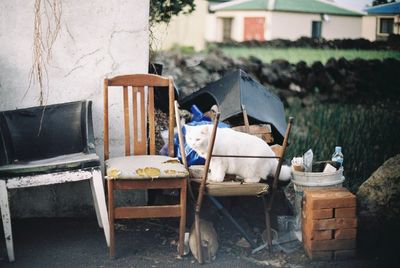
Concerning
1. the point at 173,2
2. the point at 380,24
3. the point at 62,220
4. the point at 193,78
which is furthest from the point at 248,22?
the point at 62,220

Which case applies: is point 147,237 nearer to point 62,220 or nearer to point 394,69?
point 62,220

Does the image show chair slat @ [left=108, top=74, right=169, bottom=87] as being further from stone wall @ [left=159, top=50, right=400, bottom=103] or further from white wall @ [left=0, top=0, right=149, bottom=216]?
stone wall @ [left=159, top=50, right=400, bottom=103]

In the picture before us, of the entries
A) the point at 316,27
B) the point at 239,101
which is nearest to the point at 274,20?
the point at 316,27

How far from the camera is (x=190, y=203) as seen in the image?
5.12 metres

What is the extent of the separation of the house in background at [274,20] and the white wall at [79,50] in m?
21.1

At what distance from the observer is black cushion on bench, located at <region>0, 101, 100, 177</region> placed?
4848mm

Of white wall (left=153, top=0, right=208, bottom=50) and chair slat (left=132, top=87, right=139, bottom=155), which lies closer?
chair slat (left=132, top=87, right=139, bottom=155)

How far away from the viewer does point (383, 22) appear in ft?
41.8

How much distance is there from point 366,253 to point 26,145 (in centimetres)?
301

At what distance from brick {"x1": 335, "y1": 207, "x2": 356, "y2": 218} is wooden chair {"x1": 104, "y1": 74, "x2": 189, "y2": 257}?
122 centimetres

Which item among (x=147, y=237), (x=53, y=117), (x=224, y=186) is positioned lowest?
(x=147, y=237)

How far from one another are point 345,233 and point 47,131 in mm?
2680

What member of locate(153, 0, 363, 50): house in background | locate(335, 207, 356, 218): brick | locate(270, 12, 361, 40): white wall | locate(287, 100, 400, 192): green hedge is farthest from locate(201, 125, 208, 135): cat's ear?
locate(270, 12, 361, 40): white wall

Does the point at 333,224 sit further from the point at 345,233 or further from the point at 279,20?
A: the point at 279,20
